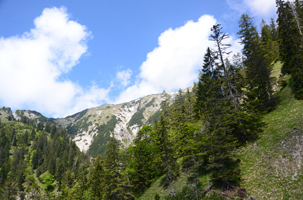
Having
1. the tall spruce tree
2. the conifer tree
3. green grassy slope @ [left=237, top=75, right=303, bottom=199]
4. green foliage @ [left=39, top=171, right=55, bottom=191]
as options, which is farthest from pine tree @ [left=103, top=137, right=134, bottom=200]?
green foliage @ [left=39, top=171, right=55, bottom=191]

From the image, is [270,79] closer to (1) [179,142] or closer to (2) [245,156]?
(2) [245,156]

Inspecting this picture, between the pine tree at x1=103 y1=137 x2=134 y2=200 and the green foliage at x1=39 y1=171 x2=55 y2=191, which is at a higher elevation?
the pine tree at x1=103 y1=137 x2=134 y2=200

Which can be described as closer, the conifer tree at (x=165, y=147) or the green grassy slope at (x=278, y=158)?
the green grassy slope at (x=278, y=158)

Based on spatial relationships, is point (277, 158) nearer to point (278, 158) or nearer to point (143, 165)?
point (278, 158)

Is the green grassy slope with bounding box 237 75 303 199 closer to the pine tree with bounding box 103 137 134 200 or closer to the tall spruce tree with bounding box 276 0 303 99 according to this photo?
the tall spruce tree with bounding box 276 0 303 99

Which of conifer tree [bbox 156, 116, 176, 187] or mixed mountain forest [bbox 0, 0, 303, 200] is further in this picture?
conifer tree [bbox 156, 116, 176, 187]

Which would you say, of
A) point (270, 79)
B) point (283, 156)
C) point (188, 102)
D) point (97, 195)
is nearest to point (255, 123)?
point (283, 156)

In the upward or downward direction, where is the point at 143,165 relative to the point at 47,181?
upward

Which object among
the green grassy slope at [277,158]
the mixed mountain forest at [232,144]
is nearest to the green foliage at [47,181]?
the mixed mountain forest at [232,144]

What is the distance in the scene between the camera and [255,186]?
17.7m

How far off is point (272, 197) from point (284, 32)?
97.7ft

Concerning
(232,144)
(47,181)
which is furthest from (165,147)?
(47,181)

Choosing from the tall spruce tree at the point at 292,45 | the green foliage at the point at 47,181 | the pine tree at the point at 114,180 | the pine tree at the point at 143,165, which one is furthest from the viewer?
the green foliage at the point at 47,181

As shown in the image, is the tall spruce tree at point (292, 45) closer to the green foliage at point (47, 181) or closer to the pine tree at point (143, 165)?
the pine tree at point (143, 165)
